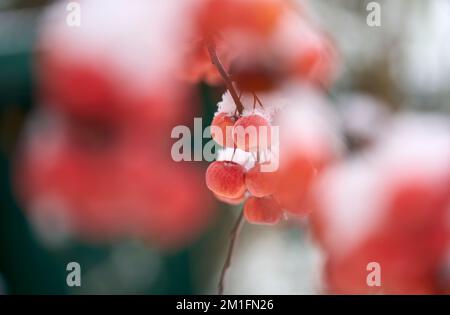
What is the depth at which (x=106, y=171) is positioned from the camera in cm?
46

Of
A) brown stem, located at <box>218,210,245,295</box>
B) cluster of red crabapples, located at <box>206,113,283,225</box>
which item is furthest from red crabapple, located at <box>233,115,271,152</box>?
brown stem, located at <box>218,210,245,295</box>

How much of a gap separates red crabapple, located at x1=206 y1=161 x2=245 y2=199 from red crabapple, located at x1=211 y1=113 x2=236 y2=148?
0.06ft

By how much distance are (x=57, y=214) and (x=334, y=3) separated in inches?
13.3

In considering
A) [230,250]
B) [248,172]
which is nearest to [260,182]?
[248,172]

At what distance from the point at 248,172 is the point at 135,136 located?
0.31 ft

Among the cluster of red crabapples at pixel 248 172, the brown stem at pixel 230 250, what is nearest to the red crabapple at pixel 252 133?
the cluster of red crabapples at pixel 248 172

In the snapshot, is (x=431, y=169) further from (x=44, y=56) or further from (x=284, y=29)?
(x=44, y=56)

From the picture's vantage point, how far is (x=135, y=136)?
0.46 m

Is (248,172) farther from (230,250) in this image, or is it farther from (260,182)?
(230,250)

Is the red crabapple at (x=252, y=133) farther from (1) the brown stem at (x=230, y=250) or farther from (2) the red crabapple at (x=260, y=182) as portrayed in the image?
(1) the brown stem at (x=230, y=250)

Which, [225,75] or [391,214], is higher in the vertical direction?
[225,75]

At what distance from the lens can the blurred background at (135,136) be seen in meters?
0.46
